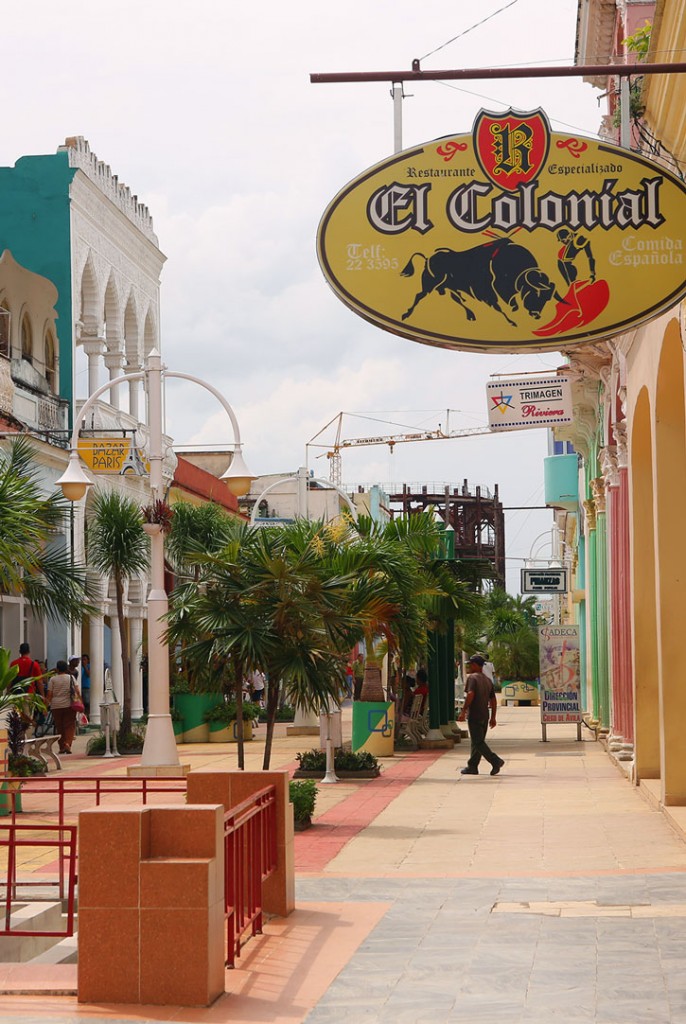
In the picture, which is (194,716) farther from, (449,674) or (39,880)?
(39,880)

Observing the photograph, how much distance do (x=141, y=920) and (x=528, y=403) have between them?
1660cm

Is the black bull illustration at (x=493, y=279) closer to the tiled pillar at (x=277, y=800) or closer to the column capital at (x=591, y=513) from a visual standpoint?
the tiled pillar at (x=277, y=800)

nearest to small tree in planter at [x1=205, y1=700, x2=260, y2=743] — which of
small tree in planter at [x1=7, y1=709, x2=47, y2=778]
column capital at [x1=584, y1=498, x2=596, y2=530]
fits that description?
column capital at [x1=584, y1=498, x2=596, y2=530]

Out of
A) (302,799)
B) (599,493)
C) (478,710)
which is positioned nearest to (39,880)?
(302,799)

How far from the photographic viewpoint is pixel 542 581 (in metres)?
38.5

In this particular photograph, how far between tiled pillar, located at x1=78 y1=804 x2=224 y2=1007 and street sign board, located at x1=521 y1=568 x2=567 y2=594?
104 ft

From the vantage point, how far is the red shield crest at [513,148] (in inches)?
337

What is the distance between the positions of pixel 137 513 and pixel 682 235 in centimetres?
1929

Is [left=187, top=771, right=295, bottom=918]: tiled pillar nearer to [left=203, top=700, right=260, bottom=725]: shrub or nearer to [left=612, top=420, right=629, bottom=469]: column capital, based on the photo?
[left=612, top=420, right=629, bottom=469]: column capital

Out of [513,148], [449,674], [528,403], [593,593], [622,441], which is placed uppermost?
[528,403]

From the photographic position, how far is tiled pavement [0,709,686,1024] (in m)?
6.99

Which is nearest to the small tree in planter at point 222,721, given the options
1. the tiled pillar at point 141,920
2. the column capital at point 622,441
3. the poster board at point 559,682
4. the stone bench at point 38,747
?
the poster board at point 559,682

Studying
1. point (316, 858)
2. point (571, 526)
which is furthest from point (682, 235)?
point (571, 526)

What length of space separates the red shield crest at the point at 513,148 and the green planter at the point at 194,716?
22289mm
